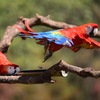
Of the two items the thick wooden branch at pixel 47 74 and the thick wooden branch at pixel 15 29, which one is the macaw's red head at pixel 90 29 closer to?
the thick wooden branch at pixel 15 29

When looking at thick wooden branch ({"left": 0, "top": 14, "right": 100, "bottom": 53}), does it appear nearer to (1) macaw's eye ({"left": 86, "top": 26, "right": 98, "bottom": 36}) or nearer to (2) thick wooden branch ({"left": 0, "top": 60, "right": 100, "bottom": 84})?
(1) macaw's eye ({"left": 86, "top": 26, "right": 98, "bottom": 36})

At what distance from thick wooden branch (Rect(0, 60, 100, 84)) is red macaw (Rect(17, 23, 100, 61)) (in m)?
0.11

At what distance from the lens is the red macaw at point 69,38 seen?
53.2 inches

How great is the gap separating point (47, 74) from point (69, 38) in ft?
0.50

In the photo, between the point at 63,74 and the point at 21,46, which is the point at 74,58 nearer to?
the point at 21,46

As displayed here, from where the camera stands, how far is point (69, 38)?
4.49 feet

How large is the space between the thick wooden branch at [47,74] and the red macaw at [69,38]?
0.35ft

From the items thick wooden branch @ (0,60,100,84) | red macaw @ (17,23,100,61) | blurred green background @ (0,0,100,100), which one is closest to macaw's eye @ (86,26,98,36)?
red macaw @ (17,23,100,61)

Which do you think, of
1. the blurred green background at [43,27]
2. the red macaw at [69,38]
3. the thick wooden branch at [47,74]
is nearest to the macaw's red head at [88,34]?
the red macaw at [69,38]

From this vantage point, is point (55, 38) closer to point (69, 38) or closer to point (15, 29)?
point (69, 38)

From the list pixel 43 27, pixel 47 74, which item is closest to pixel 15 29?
pixel 47 74

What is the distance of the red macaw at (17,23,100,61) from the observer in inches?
53.2

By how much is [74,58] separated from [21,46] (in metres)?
1.19

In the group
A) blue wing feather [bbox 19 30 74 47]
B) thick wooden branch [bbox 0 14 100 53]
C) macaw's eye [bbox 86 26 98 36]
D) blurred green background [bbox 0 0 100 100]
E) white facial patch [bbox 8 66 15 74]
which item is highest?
macaw's eye [bbox 86 26 98 36]
